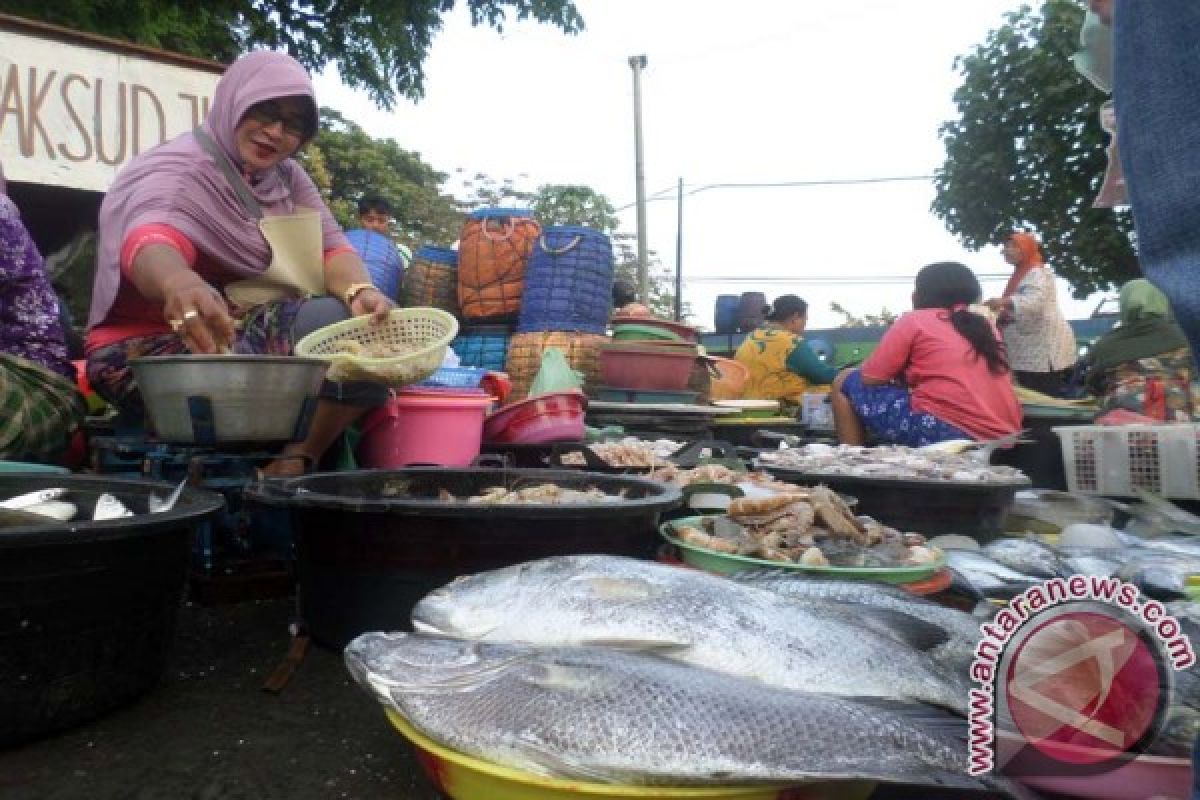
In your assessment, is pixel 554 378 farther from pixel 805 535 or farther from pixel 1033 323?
pixel 1033 323

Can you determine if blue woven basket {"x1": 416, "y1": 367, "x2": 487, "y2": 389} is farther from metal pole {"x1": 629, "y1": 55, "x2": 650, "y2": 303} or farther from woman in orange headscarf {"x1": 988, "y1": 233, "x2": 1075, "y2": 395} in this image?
metal pole {"x1": 629, "y1": 55, "x2": 650, "y2": 303}

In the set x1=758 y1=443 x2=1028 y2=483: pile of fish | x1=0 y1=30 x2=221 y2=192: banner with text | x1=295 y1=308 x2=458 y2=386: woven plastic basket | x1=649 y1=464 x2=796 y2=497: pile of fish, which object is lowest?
x1=649 y1=464 x2=796 y2=497: pile of fish

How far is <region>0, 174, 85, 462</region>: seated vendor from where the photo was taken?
8.02 feet

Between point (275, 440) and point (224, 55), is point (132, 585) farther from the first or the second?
point (224, 55)

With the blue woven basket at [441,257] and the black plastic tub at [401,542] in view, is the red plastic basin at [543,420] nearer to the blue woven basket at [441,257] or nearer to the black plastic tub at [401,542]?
the black plastic tub at [401,542]

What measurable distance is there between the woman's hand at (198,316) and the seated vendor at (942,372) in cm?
350

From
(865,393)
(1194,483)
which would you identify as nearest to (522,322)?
(865,393)

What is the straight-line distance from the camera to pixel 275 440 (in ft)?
7.33

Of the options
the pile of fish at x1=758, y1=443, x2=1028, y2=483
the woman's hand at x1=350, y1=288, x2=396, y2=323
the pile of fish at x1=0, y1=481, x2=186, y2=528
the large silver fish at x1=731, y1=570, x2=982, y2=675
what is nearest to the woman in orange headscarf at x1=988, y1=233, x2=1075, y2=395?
the pile of fish at x1=758, y1=443, x2=1028, y2=483

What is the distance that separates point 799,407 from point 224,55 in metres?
6.41

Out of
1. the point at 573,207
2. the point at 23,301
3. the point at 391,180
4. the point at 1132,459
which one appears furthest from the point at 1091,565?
the point at 573,207

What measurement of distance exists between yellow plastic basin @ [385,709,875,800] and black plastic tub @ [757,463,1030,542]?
182 centimetres

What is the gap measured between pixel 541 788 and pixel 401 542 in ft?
2.83

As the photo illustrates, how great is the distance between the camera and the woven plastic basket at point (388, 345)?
8.33ft
